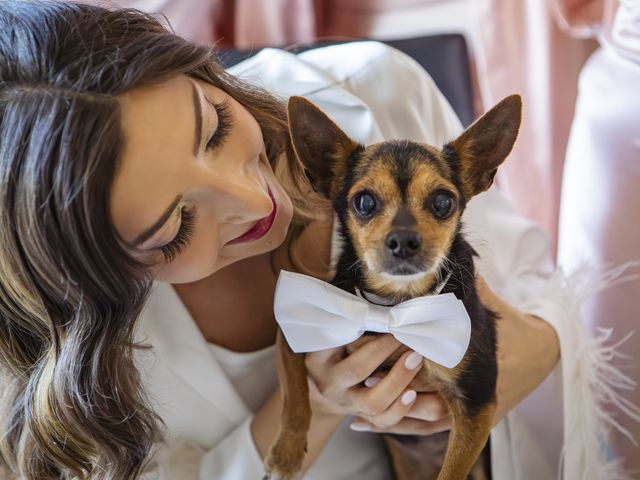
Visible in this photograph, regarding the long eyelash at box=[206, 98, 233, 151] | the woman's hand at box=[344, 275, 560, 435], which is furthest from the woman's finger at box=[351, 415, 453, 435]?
the long eyelash at box=[206, 98, 233, 151]

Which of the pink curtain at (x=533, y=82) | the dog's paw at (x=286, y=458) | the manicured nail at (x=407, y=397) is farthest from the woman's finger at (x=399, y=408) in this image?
the pink curtain at (x=533, y=82)

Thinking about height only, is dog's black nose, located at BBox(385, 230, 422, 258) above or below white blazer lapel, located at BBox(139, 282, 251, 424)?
above

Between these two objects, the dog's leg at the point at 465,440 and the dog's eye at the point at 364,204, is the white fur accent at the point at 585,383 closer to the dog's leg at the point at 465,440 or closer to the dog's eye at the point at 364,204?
the dog's leg at the point at 465,440

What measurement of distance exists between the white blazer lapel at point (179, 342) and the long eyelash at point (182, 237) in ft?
0.95

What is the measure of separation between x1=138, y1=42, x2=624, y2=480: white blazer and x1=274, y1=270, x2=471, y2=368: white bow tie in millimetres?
247

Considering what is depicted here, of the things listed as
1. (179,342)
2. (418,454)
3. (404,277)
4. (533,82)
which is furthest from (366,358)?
(533,82)

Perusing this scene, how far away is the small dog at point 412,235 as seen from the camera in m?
0.77

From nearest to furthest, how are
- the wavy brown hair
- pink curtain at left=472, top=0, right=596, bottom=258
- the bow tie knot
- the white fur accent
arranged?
the wavy brown hair
the bow tie knot
the white fur accent
pink curtain at left=472, top=0, right=596, bottom=258

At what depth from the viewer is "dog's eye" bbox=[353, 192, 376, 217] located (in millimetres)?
797

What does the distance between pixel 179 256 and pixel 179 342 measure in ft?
1.05

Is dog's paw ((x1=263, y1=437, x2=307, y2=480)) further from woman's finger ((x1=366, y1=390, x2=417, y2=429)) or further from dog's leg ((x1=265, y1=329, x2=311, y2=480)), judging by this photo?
woman's finger ((x1=366, y1=390, x2=417, y2=429))

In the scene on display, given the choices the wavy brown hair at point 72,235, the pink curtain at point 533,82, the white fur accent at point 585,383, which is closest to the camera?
the wavy brown hair at point 72,235

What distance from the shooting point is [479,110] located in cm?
186

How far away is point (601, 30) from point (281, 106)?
2.84ft
